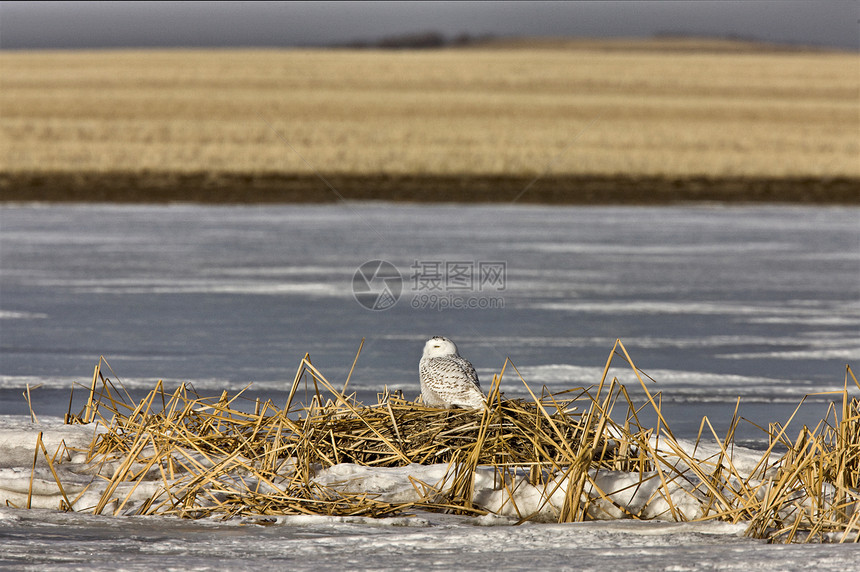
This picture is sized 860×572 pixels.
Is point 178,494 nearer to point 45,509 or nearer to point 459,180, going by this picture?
point 45,509

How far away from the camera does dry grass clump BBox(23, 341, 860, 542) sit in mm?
A: 3762

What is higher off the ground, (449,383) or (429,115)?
(429,115)

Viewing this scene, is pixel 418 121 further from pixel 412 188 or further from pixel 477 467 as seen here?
pixel 477 467

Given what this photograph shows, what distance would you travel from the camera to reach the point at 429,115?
128 ft

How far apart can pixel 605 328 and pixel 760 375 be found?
1.79 meters

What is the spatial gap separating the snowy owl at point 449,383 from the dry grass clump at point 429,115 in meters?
18.4

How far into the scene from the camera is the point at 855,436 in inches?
161

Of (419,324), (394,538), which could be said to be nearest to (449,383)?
(394,538)
